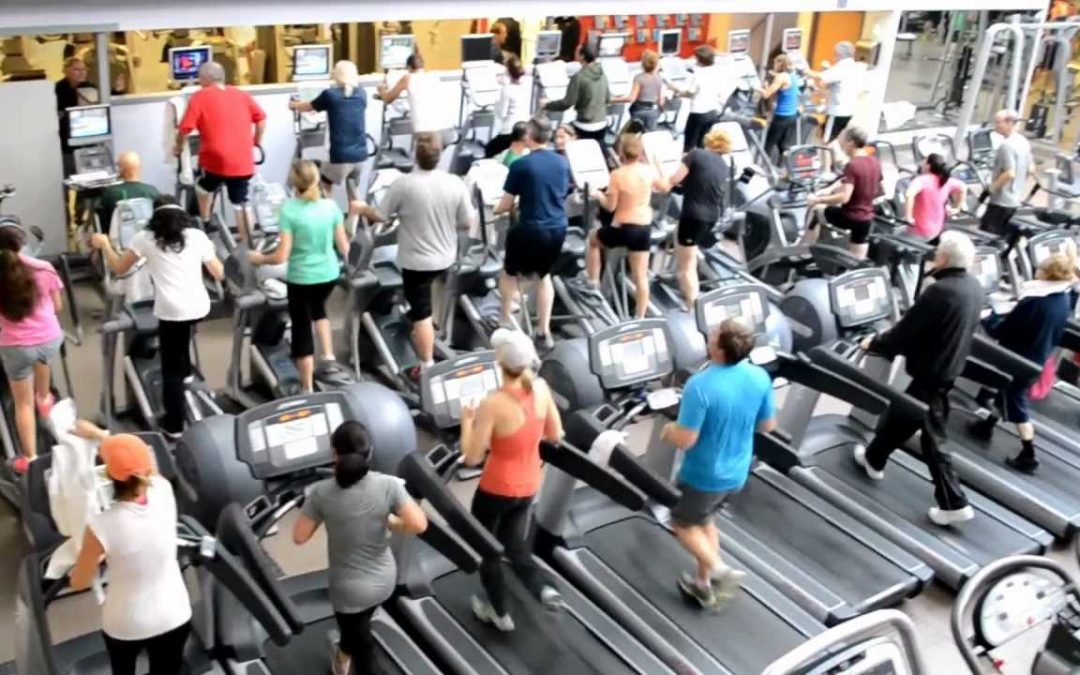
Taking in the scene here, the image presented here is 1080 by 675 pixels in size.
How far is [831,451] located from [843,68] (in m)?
5.83

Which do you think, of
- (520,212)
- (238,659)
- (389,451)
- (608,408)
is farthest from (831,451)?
(238,659)

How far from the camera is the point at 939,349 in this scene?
194 inches

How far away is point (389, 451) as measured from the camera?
14.0 feet

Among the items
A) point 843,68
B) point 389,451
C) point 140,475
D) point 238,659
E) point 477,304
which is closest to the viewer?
point 140,475

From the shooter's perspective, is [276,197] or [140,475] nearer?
[140,475]

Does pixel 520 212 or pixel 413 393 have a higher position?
pixel 520 212

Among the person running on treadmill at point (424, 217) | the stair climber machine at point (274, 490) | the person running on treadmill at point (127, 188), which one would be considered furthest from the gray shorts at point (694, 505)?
the person running on treadmill at point (127, 188)

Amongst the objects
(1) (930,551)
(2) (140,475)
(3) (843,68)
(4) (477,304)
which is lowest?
(1) (930,551)

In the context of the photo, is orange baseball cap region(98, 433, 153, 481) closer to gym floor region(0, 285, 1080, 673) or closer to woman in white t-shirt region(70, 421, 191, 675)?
woman in white t-shirt region(70, 421, 191, 675)

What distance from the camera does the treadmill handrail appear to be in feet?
12.5

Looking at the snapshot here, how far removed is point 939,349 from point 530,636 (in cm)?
228

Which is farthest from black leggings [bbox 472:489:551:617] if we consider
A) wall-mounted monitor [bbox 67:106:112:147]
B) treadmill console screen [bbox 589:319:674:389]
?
wall-mounted monitor [bbox 67:106:112:147]

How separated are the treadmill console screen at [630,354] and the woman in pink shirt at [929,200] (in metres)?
3.05

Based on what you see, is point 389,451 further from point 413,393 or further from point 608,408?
point 413,393
